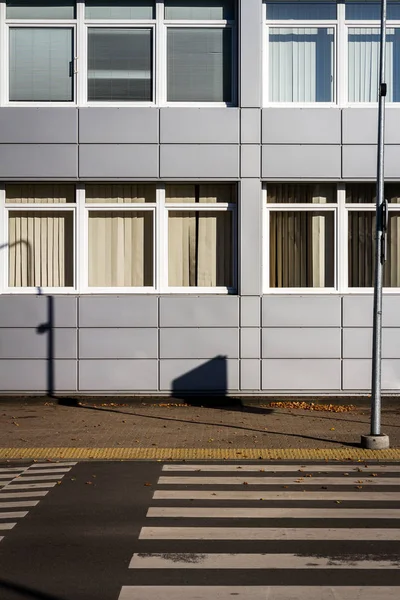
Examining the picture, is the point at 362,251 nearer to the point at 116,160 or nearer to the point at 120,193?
the point at 120,193

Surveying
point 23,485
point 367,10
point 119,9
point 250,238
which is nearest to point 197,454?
point 23,485

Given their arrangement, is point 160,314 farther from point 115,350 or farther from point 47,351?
point 47,351

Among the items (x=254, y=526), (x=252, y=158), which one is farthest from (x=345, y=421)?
(x=254, y=526)

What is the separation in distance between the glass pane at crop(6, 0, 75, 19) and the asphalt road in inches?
422

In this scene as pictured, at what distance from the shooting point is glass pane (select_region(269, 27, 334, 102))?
65.3ft

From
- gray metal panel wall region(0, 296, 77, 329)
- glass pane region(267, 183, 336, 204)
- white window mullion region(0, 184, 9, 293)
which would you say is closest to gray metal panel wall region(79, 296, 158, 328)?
gray metal panel wall region(0, 296, 77, 329)

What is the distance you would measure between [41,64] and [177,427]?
844 centimetres

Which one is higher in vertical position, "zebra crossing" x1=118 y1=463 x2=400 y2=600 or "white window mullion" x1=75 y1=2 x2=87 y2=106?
"white window mullion" x1=75 y1=2 x2=87 y2=106

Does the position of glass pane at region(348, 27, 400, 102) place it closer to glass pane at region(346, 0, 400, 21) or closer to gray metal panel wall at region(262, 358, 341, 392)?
glass pane at region(346, 0, 400, 21)

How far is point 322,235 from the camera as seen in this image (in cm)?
1995

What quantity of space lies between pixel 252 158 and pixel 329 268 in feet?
9.12

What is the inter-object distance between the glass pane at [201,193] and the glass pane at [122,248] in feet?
2.05

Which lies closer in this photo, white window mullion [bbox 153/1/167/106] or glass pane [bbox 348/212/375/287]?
white window mullion [bbox 153/1/167/106]

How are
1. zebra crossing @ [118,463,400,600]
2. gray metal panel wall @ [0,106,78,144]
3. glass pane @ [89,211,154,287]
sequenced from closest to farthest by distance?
zebra crossing @ [118,463,400,600], gray metal panel wall @ [0,106,78,144], glass pane @ [89,211,154,287]
